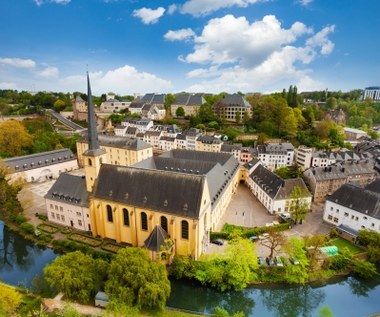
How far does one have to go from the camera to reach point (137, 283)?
78.0ft

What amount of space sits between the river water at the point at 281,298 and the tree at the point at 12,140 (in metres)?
48.2

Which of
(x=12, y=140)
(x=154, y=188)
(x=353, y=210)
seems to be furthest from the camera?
(x=12, y=140)

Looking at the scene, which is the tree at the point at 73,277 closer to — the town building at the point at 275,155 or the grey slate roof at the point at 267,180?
the grey slate roof at the point at 267,180

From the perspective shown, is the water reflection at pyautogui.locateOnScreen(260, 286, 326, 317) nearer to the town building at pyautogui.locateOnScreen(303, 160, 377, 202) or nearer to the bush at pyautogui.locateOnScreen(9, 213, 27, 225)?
the town building at pyautogui.locateOnScreen(303, 160, 377, 202)

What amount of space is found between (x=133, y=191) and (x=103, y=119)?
3347 inches

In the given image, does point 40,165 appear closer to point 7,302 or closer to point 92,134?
point 92,134

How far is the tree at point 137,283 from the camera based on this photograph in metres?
23.5

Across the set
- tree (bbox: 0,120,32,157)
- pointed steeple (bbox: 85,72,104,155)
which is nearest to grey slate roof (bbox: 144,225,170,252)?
pointed steeple (bbox: 85,72,104,155)

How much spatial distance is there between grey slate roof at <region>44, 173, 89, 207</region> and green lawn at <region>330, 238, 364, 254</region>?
36.6 meters

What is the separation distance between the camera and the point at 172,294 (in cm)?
2931

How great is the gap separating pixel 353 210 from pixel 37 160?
66745 millimetres

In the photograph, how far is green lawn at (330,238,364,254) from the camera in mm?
36178

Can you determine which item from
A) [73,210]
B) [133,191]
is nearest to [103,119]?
[73,210]

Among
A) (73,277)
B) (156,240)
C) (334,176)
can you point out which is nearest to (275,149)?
(334,176)
